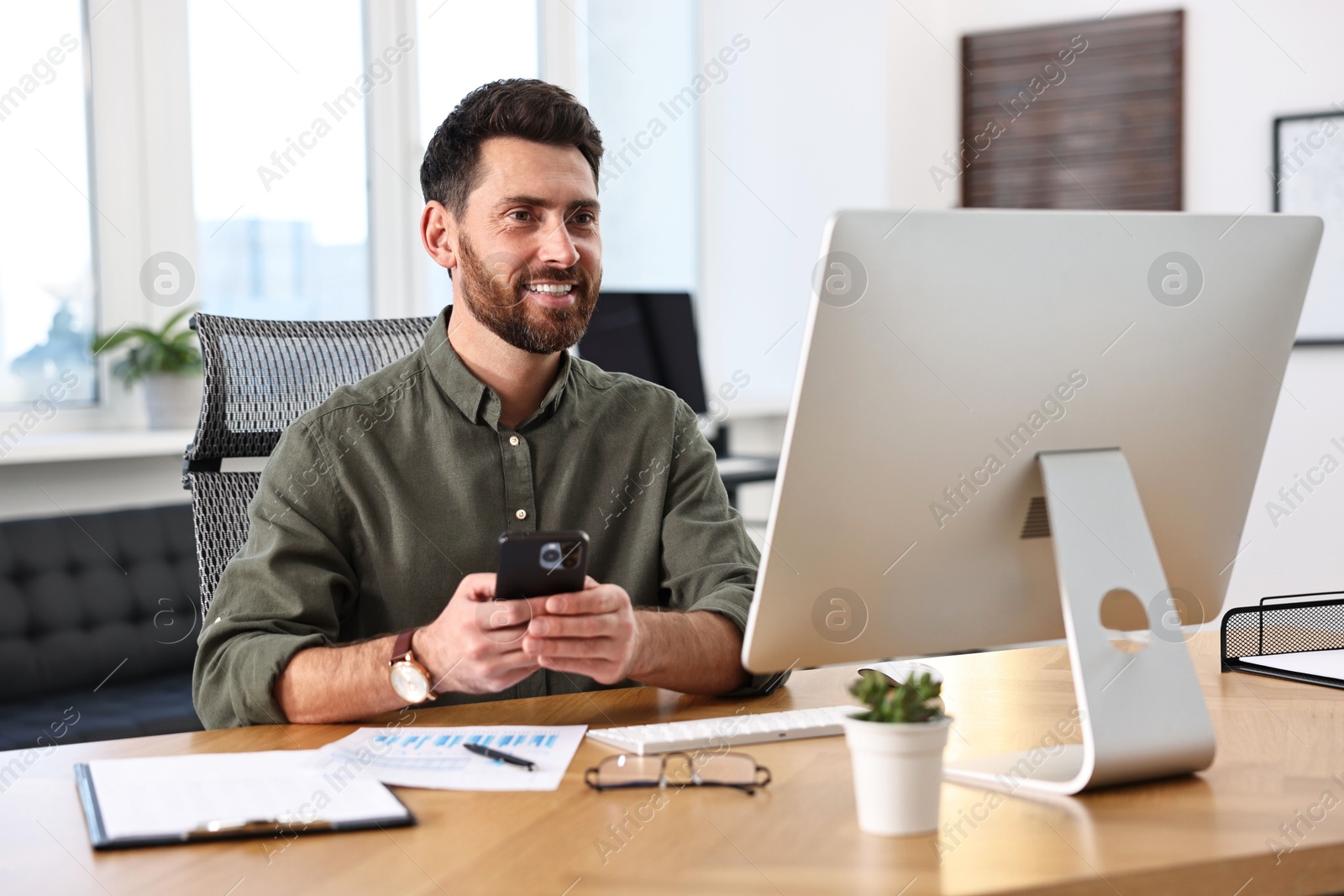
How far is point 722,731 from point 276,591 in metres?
0.52

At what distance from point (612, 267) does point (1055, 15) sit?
1.68 meters

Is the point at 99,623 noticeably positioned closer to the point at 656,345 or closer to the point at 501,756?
the point at 656,345

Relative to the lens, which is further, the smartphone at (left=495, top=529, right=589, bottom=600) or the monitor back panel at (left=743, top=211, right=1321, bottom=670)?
the smartphone at (left=495, top=529, right=589, bottom=600)

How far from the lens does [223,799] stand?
Result: 1013 mm

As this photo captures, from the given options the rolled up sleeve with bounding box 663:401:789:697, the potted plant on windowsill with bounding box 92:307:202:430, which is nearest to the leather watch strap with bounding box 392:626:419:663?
the rolled up sleeve with bounding box 663:401:789:697

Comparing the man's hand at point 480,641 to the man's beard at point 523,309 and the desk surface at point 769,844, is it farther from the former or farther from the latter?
the man's beard at point 523,309

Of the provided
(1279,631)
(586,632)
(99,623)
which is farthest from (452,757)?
(99,623)

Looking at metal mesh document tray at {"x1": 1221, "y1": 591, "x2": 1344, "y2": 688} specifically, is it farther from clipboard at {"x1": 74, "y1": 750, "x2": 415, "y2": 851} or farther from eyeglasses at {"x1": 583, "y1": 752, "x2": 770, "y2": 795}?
clipboard at {"x1": 74, "y1": 750, "x2": 415, "y2": 851}

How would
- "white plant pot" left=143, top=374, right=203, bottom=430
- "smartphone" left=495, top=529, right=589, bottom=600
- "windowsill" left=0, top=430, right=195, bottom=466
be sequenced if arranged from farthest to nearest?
"white plant pot" left=143, top=374, right=203, bottom=430 < "windowsill" left=0, top=430, right=195, bottom=466 < "smartphone" left=495, top=529, right=589, bottom=600

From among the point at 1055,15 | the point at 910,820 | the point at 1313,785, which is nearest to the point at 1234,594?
the point at 1055,15

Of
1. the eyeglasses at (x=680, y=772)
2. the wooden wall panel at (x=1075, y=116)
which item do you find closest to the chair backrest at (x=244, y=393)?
the eyeglasses at (x=680, y=772)

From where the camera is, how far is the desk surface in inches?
34.0

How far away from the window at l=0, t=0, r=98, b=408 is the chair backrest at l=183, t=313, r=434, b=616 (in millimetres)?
1437

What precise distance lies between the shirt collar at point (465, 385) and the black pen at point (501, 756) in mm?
516
